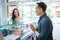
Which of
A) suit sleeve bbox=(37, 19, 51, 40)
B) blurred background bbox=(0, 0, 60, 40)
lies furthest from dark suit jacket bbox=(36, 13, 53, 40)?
blurred background bbox=(0, 0, 60, 40)

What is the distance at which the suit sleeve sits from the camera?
7.47 ft

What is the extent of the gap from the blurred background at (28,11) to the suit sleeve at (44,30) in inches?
50.9

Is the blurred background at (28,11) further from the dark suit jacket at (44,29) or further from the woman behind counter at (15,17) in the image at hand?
the dark suit jacket at (44,29)

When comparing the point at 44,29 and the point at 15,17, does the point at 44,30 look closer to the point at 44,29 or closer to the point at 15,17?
the point at 44,29

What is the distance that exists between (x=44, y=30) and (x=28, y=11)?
1.47 m

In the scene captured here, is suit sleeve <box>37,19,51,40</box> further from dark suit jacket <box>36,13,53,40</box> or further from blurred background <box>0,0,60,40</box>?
blurred background <box>0,0,60,40</box>

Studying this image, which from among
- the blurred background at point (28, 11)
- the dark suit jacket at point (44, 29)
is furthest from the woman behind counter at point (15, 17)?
the dark suit jacket at point (44, 29)

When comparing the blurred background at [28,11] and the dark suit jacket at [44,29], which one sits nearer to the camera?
the dark suit jacket at [44,29]

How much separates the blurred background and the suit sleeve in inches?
50.9

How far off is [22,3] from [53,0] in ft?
2.35

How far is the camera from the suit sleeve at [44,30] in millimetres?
2275

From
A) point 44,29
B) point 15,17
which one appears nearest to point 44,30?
point 44,29

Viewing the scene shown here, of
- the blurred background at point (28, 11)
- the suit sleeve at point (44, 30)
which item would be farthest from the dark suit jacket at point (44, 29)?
the blurred background at point (28, 11)

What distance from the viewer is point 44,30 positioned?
228 cm
